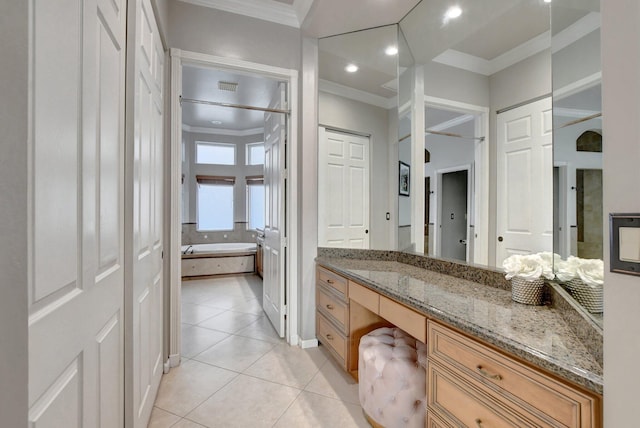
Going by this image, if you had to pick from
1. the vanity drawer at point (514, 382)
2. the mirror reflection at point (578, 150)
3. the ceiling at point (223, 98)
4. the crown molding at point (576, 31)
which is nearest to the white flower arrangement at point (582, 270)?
the mirror reflection at point (578, 150)

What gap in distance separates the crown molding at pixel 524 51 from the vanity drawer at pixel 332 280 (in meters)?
1.59

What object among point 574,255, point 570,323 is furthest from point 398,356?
point 574,255

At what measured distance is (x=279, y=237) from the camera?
111 inches

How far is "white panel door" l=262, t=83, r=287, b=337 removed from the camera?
2771 mm

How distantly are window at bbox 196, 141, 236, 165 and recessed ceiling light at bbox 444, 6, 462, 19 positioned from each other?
5.41 meters

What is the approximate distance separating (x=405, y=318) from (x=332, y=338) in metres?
0.99

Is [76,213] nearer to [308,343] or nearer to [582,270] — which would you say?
[582,270]

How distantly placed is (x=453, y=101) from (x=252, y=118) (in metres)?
4.53

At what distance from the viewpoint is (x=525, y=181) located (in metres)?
1.49

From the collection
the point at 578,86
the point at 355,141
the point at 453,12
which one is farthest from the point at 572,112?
the point at 355,141

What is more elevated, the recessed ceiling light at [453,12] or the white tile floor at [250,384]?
the recessed ceiling light at [453,12]

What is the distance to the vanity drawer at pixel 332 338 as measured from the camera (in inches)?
83.4

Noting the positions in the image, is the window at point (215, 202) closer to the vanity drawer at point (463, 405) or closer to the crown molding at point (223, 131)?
the crown molding at point (223, 131)

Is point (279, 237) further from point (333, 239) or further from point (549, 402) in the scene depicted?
point (549, 402)
